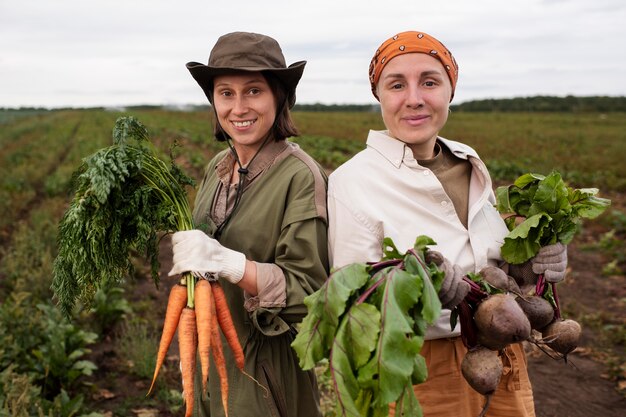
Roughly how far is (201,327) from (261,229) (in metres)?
0.46

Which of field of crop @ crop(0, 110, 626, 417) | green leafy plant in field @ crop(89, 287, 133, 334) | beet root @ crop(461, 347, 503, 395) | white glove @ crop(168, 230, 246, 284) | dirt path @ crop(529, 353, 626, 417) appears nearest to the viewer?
beet root @ crop(461, 347, 503, 395)

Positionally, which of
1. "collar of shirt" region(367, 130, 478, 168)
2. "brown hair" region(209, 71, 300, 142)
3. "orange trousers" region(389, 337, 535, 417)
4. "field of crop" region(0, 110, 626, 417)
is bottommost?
"field of crop" region(0, 110, 626, 417)

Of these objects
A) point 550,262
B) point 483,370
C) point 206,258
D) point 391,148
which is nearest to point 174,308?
point 206,258

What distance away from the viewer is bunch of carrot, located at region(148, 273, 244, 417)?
211 centimetres

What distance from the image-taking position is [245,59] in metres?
2.09

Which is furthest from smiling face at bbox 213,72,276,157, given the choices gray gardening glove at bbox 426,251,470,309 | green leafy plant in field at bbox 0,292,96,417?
green leafy plant in field at bbox 0,292,96,417

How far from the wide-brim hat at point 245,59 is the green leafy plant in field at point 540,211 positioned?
1.04 m

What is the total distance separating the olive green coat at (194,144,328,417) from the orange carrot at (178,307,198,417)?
15 cm

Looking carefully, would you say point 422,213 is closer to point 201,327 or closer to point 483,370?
point 483,370

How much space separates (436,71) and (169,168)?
1.18 meters

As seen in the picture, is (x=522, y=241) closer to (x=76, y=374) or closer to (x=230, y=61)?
(x=230, y=61)

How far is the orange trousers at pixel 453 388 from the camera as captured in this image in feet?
6.66

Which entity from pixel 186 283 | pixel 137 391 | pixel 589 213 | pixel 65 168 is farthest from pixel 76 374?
pixel 65 168

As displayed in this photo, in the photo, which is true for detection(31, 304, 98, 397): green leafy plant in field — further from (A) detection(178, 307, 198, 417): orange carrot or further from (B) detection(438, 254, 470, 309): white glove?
(B) detection(438, 254, 470, 309): white glove
